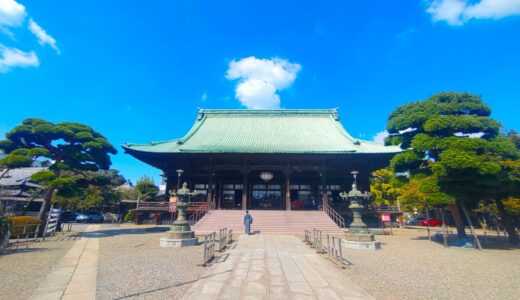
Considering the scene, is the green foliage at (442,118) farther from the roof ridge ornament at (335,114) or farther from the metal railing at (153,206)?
the metal railing at (153,206)

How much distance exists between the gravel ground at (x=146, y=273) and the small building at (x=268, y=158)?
11129 mm

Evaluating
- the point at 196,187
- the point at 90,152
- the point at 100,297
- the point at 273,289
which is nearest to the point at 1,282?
the point at 100,297

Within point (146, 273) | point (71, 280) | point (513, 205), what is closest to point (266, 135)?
point (513, 205)

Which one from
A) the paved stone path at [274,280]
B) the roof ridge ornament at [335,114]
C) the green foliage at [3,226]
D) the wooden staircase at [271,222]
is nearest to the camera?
the paved stone path at [274,280]

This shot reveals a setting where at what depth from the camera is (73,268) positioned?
7797 mm

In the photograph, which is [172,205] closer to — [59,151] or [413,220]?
[59,151]

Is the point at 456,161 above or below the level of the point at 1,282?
above

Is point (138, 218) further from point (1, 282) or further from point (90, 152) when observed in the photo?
point (1, 282)

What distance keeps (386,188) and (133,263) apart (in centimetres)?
3178

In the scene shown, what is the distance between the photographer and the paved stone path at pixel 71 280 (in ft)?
17.7

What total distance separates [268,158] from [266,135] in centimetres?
509

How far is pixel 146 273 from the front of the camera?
7.19 m

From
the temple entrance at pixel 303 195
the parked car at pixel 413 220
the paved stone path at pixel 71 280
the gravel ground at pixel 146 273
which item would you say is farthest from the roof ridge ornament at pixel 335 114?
the paved stone path at pixel 71 280

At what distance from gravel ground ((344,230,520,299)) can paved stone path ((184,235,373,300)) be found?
0.75 m
